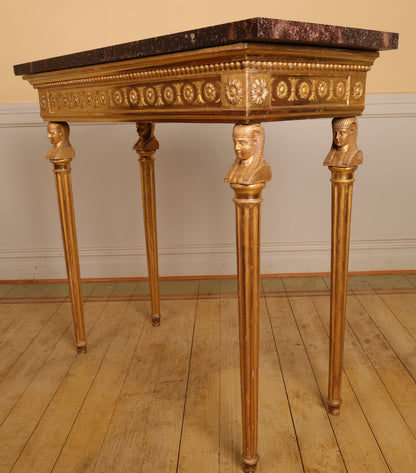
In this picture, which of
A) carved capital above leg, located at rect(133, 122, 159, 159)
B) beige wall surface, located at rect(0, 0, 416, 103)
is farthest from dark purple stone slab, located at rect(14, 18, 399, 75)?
beige wall surface, located at rect(0, 0, 416, 103)

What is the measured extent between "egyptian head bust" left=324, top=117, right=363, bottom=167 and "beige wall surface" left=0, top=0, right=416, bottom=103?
138 centimetres

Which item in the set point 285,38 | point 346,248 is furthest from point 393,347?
point 285,38

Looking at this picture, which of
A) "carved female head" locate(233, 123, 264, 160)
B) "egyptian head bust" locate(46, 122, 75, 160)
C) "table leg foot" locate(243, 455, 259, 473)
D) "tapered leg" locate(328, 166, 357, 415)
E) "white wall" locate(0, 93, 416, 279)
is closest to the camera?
"carved female head" locate(233, 123, 264, 160)

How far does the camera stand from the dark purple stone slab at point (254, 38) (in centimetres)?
94

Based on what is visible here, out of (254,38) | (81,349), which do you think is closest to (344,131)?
(254,38)

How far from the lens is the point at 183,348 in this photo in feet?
6.59

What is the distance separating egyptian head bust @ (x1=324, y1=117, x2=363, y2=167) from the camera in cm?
136

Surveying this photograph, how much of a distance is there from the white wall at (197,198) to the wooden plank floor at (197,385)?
292 millimetres

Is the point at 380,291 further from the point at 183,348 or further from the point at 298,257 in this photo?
the point at 183,348

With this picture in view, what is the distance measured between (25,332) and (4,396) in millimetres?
533

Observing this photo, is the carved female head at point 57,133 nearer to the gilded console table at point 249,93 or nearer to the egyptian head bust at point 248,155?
the gilded console table at point 249,93

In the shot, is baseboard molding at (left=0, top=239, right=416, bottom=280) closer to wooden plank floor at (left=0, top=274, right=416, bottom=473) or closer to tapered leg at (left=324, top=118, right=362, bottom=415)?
wooden plank floor at (left=0, top=274, right=416, bottom=473)

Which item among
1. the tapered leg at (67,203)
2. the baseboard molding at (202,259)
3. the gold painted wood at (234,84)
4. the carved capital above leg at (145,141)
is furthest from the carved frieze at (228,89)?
the baseboard molding at (202,259)

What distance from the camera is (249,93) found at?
1.01m
